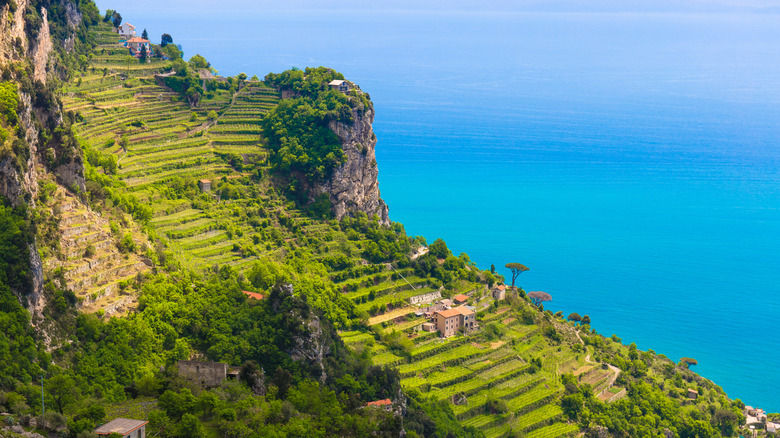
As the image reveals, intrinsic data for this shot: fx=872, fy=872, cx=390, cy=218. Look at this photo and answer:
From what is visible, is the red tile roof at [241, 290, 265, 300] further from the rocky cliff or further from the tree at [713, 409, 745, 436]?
the tree at [713, 409, 745, 436]

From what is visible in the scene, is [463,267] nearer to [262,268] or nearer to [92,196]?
[262,268]

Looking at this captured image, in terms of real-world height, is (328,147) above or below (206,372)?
above

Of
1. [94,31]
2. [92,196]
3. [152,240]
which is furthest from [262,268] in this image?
[94,31]

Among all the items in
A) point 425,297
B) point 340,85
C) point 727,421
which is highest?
point 340,85

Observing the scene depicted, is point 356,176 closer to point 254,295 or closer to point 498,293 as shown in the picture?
point 498,293

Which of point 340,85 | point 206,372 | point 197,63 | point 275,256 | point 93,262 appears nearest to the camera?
point 206,372

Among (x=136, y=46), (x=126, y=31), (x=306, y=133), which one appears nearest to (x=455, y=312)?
(x=306, y=133)

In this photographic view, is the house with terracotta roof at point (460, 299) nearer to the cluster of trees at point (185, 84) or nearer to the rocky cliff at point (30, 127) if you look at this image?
the rocky cliff at point (30, 127)
